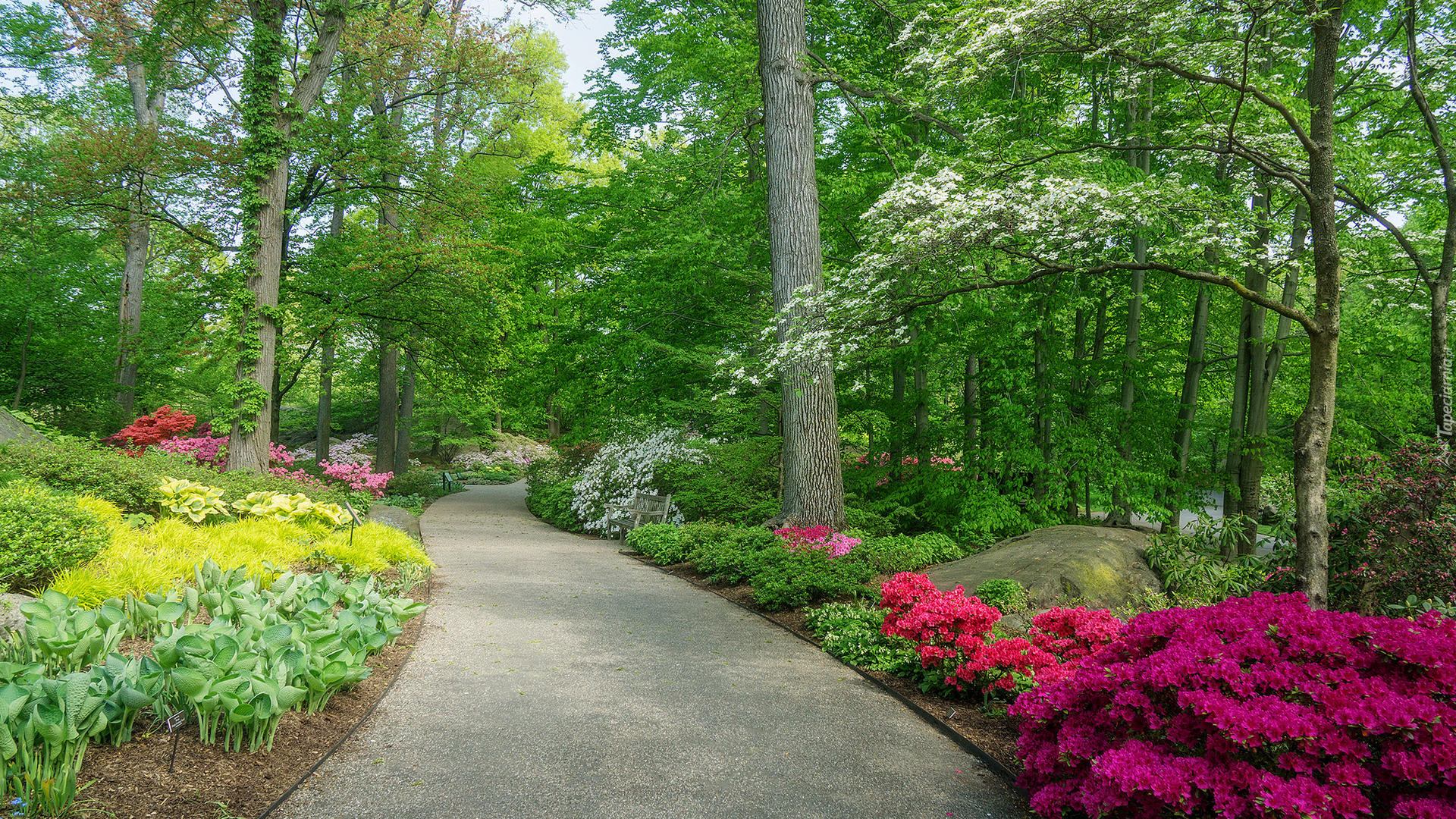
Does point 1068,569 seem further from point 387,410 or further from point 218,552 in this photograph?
point 387,410

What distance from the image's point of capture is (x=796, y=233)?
8.33 m

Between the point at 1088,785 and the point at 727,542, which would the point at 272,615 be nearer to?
the point at 1088,785

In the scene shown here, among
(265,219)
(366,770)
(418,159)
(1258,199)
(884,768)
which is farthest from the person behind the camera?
(418,159)

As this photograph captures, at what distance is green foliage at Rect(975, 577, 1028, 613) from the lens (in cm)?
549

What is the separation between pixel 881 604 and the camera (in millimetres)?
4949

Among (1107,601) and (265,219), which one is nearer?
(1107,601)

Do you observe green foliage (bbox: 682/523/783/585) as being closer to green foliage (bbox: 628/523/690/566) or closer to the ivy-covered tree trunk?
green foliage (bbox: 628/523/690/566)

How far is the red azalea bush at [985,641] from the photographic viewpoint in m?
3.82

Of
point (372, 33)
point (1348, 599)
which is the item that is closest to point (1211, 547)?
point (1348, 599)

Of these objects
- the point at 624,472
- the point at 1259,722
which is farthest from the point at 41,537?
the point at 624,472

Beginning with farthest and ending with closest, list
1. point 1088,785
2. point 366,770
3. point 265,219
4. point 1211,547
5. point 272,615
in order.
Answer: point 265,219 → point 1211,547 → point 272,615 → point 366,770 → point 1088,785

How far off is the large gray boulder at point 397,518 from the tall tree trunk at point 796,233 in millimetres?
5510

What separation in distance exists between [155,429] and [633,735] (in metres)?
13.1

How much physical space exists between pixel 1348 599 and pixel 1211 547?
2407 millimetres
